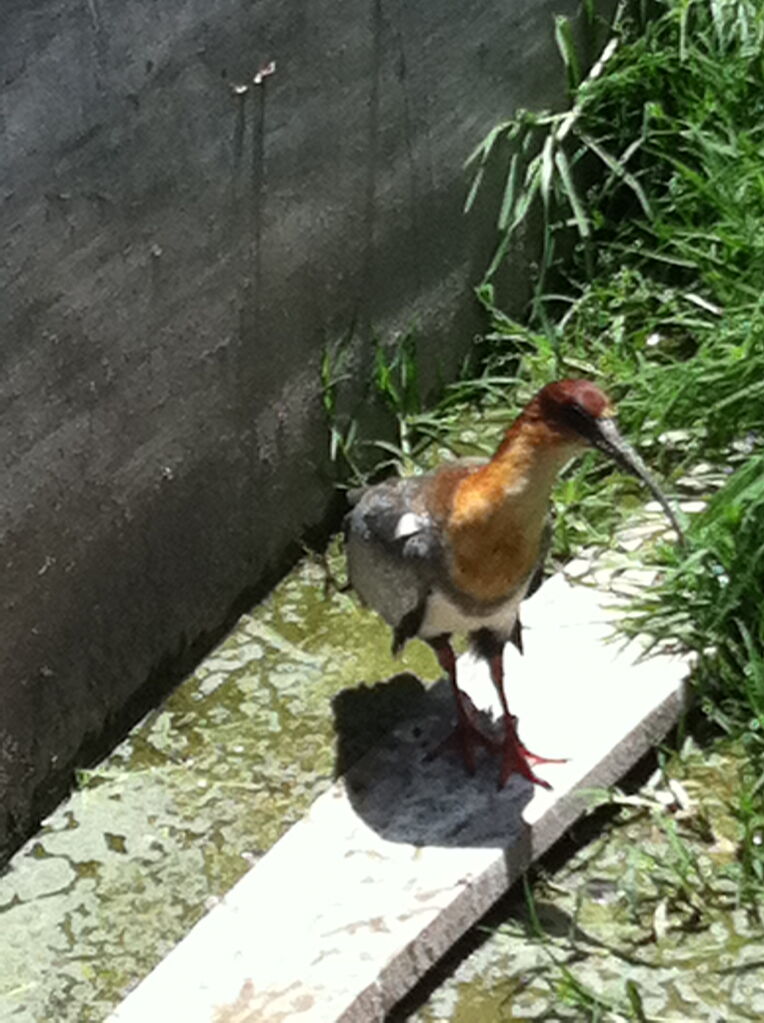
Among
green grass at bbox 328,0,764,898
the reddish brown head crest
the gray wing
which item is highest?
the reddish brown head crest

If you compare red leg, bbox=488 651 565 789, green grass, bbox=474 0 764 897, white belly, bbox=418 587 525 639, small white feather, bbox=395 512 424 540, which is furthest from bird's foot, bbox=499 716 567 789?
green grass, bbox=474 0 764 897

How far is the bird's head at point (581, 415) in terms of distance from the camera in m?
3.76

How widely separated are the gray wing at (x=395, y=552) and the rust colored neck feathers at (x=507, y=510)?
0.07 m

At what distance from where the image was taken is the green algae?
12.8 ft

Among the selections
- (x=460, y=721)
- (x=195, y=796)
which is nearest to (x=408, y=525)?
(x=460, y=721)

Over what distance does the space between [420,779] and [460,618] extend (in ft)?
1.10

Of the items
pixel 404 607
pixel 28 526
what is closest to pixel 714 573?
pixel 404 607

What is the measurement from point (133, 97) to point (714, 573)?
A: 1483 millimetres

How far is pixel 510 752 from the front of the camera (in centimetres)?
411

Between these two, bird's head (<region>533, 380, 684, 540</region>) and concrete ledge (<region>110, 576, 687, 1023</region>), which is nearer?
concrete ledge (<region>110, 576, 687, 1023</region>)

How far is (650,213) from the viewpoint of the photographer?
5.40 metres

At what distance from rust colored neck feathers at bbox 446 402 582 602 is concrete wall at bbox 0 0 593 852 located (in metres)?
0.70

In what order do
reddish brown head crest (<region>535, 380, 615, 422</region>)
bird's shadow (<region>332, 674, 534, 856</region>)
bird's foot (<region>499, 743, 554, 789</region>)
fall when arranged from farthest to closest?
bird's foot (<region>499, 743, 554, 789</region>), bird's shadow (<region>332, 674, 534, 856</region>), reddish brown head crest (<region>535, 380, 615, 422</region>)

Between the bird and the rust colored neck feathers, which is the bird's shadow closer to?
the bird
